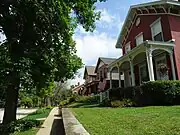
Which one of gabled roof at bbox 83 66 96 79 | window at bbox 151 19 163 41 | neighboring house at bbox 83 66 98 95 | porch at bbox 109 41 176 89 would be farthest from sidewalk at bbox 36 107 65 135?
gabled roof at bbox 83 66 96 79

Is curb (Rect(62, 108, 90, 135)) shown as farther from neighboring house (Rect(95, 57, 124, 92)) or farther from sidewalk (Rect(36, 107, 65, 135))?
neighboring house (Rect(95, 57, 124, 92))

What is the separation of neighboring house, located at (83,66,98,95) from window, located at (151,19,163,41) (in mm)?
29367

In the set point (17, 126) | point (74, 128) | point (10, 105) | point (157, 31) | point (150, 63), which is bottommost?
point (17, 126)

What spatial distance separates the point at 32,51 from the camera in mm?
12406

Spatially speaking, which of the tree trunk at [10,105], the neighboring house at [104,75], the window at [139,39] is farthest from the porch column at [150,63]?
the neighboring house at [104,75]

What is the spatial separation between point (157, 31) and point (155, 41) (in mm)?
3577

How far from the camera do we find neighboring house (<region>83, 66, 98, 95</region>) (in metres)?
51.1

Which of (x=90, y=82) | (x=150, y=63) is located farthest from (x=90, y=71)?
(x=150, y=63)

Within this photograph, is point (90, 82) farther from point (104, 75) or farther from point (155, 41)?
point (155, 41)

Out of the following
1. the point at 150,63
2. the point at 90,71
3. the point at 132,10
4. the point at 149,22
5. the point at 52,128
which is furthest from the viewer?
the point at 90,71

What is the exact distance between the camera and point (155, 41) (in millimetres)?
18125

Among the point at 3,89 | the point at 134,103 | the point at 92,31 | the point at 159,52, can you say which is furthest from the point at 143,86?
the point at 3,89

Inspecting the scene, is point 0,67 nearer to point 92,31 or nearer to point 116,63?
point 92,31

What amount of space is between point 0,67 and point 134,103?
10607mm
